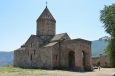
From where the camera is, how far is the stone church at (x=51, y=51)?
116ft

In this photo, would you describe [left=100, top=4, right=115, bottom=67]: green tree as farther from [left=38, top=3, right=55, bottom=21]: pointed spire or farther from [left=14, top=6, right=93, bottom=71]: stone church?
[left=38, top=3, right=55, bottom=21]: pointed spire

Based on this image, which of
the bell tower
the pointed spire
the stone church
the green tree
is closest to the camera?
the green tree

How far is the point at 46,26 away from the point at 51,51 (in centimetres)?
909

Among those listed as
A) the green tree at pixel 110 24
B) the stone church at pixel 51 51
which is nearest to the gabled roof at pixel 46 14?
the stone church at pixel 51 51

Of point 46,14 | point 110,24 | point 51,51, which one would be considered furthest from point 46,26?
point 110,24

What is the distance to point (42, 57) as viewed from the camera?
129 feet

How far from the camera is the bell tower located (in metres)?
43.6

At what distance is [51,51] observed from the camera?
36.7 metres

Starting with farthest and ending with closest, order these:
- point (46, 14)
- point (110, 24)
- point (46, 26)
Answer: point (46, 14)
point (46, 26)
point (110, 24)

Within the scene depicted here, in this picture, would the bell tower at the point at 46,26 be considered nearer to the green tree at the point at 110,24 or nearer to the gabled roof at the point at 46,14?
the gabled roof at the point at 46,14

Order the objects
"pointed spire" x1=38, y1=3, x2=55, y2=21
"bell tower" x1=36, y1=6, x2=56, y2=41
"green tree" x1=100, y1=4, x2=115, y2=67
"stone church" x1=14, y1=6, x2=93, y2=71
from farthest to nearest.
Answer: "pointed spire" x1=38, y1=3, x2=55, y2=21
"bell tower" x1=36, y1=6, x2=56, y2=41
"stone church" x1=14, y1=6, x2=93, y2=71
"green tree" x1=100, y1=4, x2=115, y2=67

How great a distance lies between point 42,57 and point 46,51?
202 centimetres

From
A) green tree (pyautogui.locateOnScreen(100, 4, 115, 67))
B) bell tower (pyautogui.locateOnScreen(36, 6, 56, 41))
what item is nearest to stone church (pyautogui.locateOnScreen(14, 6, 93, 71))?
bell tower (pyautogui.locateOnScreen(36, 6, 56, 41))

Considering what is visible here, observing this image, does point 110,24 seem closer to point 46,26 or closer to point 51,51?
point 51,51
